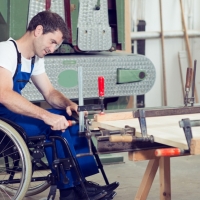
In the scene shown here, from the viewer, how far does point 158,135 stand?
2.06 metres

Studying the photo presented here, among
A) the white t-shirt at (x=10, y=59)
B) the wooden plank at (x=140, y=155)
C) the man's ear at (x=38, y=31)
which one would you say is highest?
the man's ear at (x=38, y=31)

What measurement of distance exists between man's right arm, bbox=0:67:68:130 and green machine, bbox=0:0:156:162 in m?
0.94

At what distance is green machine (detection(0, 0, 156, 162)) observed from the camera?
3.77 meters

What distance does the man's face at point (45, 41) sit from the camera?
288cm

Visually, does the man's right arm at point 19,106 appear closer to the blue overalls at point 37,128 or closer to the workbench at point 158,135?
the blue overalls at point 37,128

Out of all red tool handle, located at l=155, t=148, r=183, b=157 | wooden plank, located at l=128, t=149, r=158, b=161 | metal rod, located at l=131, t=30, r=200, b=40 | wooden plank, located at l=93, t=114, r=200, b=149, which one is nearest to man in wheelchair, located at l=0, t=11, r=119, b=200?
wooden plank, located at l=93, t=114, r=200, b=149

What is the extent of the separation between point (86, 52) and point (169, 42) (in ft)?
6.02

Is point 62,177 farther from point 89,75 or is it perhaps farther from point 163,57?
point 163,57

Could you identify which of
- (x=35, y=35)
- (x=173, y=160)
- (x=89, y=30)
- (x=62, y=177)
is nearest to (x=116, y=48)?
(x=89, y=30)

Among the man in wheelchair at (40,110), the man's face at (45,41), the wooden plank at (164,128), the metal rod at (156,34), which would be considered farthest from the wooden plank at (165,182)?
the metal rod at (156,34)

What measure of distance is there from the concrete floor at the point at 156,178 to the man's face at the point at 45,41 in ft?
2.92

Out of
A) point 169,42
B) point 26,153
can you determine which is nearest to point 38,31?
point 26,153

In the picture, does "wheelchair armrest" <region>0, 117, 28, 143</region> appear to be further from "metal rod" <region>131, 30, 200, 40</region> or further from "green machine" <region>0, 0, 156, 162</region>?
"metal rod" <region>131, 30, 200, 40</region>

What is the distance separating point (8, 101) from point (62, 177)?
0.51m
